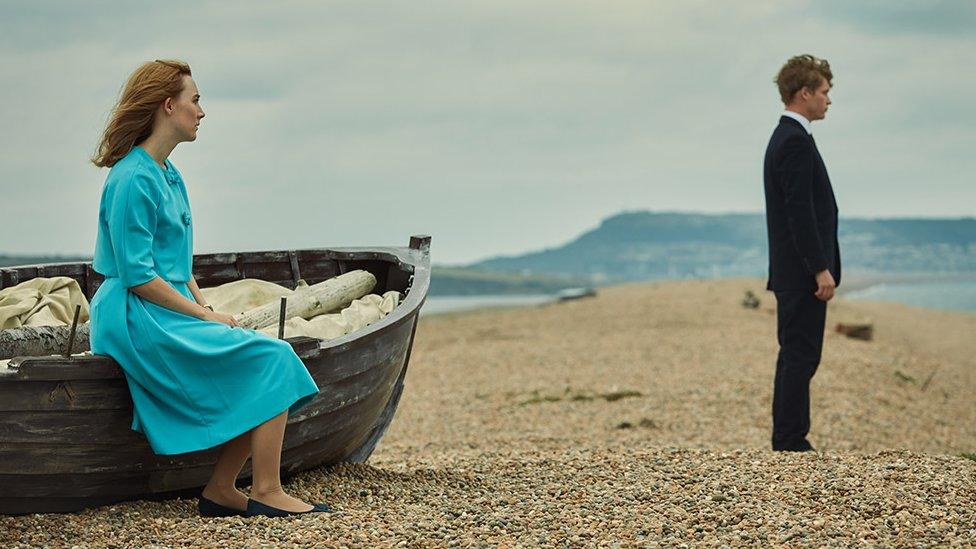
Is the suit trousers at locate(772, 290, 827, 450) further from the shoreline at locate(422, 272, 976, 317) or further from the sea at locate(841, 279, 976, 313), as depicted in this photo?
the sea at locate(841, 279, 976, 313)

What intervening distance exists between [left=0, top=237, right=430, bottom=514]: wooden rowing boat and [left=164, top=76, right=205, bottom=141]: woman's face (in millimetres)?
1048

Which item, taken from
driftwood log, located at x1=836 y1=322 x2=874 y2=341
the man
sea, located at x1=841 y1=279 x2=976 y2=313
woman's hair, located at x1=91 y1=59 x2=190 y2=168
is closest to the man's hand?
the man

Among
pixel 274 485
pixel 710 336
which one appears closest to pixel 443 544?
pixel 274 485

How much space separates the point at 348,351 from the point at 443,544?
1156mm

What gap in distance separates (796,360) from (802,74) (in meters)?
1.92

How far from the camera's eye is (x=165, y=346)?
463 cm

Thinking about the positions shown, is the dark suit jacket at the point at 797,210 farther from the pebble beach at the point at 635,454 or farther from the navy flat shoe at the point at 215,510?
the navy flat shoe at the point at 215,510

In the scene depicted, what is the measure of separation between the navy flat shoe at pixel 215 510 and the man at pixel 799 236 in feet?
13.0

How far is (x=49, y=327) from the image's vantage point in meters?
6.02

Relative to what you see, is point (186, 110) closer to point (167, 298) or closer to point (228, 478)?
point (167, 298)

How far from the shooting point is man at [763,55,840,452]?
715 cm

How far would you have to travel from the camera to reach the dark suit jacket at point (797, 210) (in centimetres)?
713

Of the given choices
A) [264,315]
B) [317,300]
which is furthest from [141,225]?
[317,300]

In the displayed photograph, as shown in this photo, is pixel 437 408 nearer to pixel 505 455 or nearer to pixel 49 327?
pixel 505 455
